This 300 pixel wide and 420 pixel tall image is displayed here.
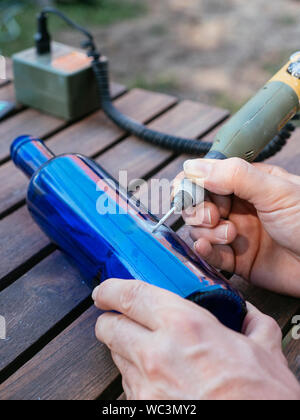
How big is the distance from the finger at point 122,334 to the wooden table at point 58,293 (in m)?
0.06

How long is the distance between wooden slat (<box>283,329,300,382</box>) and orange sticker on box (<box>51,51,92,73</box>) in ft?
2.87

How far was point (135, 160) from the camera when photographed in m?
1.15

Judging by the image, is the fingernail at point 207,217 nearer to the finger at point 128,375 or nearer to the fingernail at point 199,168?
the fingernail at point 199,168

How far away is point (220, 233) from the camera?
859mm

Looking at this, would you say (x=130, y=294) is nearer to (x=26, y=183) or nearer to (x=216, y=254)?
(x=216, y=254)

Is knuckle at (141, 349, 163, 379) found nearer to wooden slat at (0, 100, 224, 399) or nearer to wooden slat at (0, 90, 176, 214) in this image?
wooden slat at (0, 100, 224, 399)

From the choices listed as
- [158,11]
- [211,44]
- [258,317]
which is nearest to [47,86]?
[258,317]

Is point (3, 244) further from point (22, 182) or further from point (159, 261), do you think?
point (159, 261)

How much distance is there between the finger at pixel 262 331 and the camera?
0.62m

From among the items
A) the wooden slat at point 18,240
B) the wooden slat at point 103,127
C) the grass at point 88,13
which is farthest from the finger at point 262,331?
the grass at point 88,13

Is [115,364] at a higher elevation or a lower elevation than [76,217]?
lower

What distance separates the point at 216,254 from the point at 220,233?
4 cm

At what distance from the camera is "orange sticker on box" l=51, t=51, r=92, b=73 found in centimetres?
126
